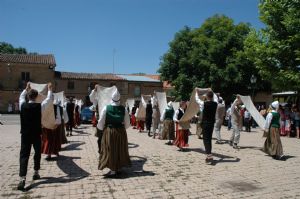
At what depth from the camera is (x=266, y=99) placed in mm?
41688

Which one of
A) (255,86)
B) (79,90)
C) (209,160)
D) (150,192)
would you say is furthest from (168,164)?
(79,90)

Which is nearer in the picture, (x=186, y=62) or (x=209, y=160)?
(x=209, y=160)

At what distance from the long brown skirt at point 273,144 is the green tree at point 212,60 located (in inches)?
665

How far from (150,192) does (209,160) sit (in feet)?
10.7

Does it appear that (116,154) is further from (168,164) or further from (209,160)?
(209,160)

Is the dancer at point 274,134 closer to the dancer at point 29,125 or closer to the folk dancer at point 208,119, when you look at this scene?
the folk dancer at point 208,119

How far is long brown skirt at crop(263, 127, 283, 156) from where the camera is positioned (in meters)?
9.76

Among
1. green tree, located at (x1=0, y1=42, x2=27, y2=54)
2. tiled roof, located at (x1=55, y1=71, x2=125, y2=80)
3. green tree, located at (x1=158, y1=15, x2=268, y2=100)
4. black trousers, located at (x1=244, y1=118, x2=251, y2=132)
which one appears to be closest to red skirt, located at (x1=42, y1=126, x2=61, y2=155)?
black trousers, located at (x1=244, y1=118, x2=251, y2=132)

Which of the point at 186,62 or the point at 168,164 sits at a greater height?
the point at 186,62

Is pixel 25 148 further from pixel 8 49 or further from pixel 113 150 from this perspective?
pixel 8 49

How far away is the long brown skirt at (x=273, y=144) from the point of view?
976 cm

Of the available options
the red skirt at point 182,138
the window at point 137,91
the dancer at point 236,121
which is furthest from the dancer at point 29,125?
the window at point 137,91

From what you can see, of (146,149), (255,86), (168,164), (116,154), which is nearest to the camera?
(116,154)

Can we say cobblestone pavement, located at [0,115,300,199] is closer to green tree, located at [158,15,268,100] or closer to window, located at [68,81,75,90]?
green tree, located at [158,15,268,100]
